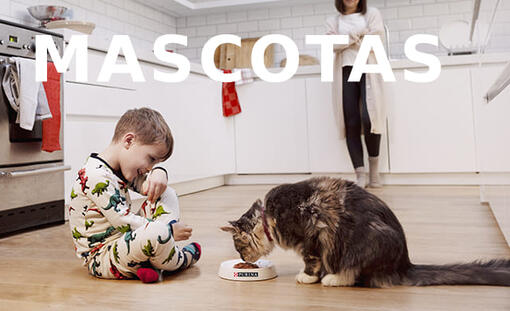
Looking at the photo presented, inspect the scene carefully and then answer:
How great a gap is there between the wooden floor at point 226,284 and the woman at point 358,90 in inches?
48.3

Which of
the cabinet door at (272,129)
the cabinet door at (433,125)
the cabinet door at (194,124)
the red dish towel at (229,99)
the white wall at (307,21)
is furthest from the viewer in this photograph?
the white wall at (307,21)

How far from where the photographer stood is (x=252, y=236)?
1.43 meters

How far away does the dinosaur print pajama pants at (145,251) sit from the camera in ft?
4.52

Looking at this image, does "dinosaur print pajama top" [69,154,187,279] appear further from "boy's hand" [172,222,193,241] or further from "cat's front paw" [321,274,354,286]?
"cat's front paw" [321,274,354,286]

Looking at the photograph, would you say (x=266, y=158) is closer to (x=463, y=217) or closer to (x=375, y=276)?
(x=463, y=217)

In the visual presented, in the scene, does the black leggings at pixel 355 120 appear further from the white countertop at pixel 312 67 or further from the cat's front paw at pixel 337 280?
the cat's front paw at pixel 337 280

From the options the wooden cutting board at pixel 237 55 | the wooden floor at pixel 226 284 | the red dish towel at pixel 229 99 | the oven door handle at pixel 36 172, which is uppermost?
the wooden cutting board at pixel 237 55

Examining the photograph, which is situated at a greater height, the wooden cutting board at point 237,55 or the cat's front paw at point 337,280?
the wooden cutting board at point 237,55

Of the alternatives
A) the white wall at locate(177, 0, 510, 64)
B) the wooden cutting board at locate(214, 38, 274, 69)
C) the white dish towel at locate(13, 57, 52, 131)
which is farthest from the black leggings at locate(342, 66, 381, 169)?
the white dish towel at locate(13, 57, 52, 131)

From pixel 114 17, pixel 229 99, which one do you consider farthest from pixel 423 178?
pixel 114 17

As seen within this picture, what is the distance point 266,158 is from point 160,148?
2.92m

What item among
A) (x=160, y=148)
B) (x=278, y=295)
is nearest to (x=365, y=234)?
(x=278, y=295)

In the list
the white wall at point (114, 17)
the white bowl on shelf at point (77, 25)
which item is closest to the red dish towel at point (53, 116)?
the white bowl on shelf at point (77, 25)

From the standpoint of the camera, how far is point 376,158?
379 cm
